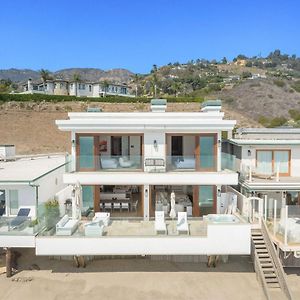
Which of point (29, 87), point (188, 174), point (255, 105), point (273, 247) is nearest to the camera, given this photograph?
point (273, 247)

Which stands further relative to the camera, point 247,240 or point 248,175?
point 248,175

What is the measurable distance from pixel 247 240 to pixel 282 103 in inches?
3244

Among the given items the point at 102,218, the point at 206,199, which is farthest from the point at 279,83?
the point at 102,218

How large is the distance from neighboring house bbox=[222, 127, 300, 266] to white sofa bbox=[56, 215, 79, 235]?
8.58m

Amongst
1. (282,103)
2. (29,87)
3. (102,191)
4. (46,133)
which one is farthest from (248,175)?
(282,103)

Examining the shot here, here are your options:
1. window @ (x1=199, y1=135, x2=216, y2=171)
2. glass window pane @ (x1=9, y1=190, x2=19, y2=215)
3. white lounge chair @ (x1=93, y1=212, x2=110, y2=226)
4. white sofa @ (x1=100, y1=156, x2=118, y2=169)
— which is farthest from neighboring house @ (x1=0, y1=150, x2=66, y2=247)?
window @ (x1=199, y1=135, x2=216, y2=171)

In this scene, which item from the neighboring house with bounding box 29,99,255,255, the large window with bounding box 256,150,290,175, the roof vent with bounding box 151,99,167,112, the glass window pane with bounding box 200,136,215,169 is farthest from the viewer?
the roof vent with bounding box 151,99,167,112

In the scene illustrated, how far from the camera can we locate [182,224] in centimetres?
1602

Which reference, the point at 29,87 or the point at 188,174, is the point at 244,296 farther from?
the point at 29,87

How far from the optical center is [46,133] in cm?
5647

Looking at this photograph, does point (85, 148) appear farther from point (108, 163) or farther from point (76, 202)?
point (76, 202)

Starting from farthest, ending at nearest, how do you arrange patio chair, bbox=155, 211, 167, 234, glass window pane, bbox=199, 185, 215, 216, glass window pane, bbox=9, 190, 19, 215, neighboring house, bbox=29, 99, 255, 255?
glass window pane, bbox=199, 185, 215, 216, neighboring house, bbox=29, 99, 255, 255, glass window pane, bbox=9, 190, 19, 215, patio chair, bbox=155, 211, 167, 234

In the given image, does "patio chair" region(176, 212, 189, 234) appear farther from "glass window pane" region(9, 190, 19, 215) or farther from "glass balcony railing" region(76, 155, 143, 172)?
"glass window pane" region(9, 190, 19, 215)

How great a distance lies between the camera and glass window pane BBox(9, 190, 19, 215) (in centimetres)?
1757
